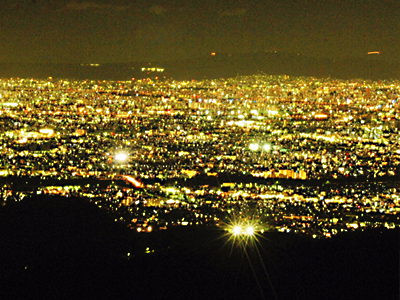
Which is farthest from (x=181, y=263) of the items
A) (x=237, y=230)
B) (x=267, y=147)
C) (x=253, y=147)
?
(x=267, y=147)

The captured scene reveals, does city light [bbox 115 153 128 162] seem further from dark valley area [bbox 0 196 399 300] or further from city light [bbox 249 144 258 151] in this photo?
dark valley area [bbox 0 196 399 300]

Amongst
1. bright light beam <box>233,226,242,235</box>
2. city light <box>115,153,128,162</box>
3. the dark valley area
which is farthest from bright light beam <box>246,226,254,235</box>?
city light <box>115,153,128,162</box>

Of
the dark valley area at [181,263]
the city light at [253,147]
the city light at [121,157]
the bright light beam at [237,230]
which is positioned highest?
the city light at [253,147]

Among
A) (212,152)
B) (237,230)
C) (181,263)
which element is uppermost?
(212,152)

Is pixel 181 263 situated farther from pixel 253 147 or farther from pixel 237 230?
pixel 253 147

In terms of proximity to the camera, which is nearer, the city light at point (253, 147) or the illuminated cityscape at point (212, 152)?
the illuminated cityscape at point (212, 152)

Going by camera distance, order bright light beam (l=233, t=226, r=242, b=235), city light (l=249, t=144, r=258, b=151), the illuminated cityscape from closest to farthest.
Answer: bright light beam (l=233, t=226, r=242, b=235), the illuminated cityscape, city light (l=249, t=144, r=258, b=151)

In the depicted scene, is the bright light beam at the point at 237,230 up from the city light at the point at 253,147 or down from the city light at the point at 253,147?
down

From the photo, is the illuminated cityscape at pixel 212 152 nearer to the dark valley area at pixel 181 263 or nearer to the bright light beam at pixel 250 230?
the bright light beam at pixel 250 230

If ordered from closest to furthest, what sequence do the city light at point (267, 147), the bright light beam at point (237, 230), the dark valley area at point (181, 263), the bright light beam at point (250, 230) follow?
the dark valley area at point (181, 263), the bright light beam at point (237, 230), the bright light beam at point (250, 230), the city light at point (267, 147)

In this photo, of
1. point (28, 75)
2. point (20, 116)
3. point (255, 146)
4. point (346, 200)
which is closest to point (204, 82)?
point (28, 75)

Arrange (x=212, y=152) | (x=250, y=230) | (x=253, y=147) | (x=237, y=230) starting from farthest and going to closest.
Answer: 1. (x=253, y=147)
2. (x=212, y=152)
3. (x=250, y=230)
4. (x=237, y=230)

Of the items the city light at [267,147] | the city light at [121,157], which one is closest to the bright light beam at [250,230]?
the city light at [121,157]
